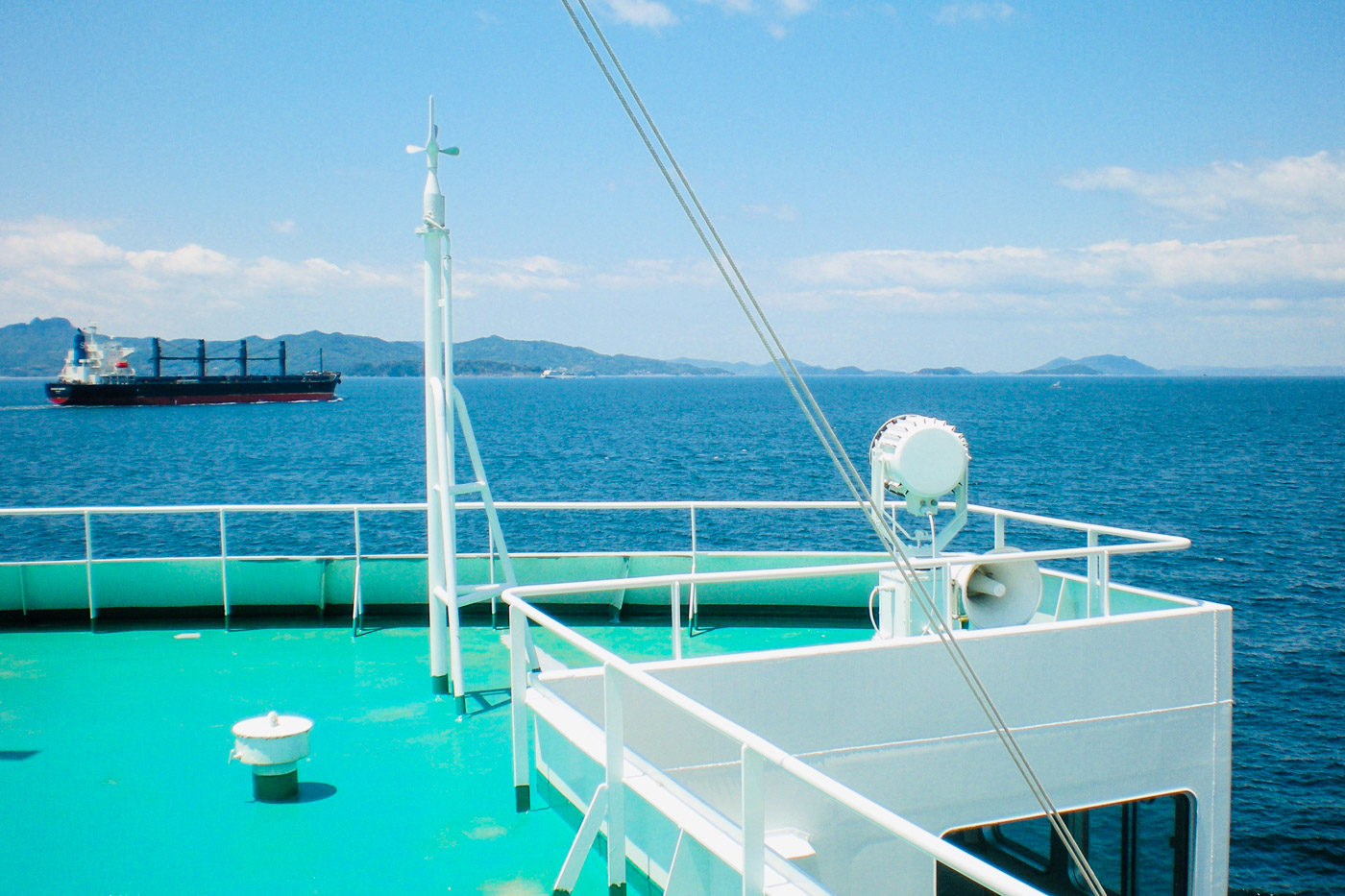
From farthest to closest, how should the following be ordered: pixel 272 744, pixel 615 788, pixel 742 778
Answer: pixel 272 744, pixel 615 788, pixel 742 778

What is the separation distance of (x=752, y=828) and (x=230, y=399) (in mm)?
132769

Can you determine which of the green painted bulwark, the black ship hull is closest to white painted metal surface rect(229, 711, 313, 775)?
the green painted bulwark

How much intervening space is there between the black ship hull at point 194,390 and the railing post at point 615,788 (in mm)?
124125

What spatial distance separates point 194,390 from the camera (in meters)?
120

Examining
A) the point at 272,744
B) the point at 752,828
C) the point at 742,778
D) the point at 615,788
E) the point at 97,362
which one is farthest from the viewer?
the point at 97,362

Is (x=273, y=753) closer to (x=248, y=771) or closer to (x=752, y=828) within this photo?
(x=248, y=771)

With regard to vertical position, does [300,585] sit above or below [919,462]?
below

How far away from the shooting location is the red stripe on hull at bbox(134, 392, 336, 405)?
11900 cm

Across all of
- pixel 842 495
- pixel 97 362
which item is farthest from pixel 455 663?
pixel 97 362

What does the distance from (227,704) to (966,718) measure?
4776 millimetres

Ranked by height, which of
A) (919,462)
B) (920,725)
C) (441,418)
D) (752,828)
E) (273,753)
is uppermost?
(441,418)

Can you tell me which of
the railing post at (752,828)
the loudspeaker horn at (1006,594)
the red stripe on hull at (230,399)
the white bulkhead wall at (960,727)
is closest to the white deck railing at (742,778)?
the railing post at (752,828)

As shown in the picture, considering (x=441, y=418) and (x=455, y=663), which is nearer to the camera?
(x=455, y=663)

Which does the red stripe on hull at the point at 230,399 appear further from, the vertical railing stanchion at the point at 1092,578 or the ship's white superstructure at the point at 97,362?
the vertical railing stanchion at the point at 1092,578
